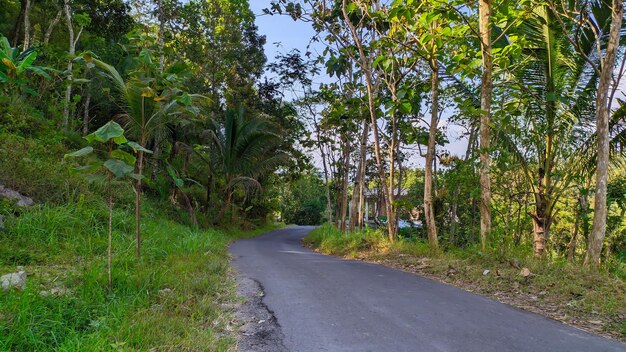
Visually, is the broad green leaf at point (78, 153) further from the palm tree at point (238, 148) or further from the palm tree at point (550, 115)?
the palm tree at point (238, 148)

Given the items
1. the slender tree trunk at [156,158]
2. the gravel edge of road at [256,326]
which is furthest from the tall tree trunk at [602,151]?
the slender tree trunk at [156,158]

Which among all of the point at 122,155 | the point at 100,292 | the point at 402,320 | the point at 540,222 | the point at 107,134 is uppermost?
the point at 107,134

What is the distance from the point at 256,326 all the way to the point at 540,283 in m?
4.03

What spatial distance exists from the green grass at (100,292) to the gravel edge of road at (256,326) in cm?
14

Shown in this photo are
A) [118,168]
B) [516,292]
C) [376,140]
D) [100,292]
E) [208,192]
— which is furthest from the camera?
[208,192]

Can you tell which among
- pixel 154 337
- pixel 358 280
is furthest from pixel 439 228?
pixel 154 337

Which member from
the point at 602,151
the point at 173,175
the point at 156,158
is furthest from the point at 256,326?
the point at 602,151

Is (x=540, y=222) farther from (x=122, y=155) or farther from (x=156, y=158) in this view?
(x=122, y=155)

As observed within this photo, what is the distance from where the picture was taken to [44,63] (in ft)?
38.2

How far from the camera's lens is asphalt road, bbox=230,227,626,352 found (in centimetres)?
344

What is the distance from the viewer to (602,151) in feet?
19.7

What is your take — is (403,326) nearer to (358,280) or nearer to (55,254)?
(358,280)

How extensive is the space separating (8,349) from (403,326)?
3.18 m

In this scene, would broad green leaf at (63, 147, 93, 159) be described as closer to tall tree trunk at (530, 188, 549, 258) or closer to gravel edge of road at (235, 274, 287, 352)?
gravel edge of road at (235, 274, 287, 352)
